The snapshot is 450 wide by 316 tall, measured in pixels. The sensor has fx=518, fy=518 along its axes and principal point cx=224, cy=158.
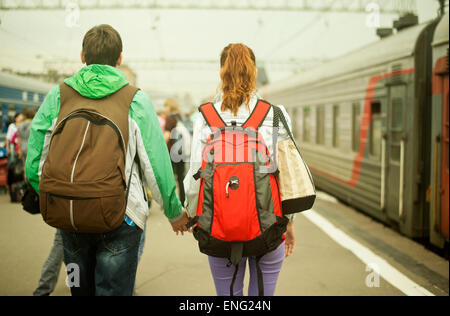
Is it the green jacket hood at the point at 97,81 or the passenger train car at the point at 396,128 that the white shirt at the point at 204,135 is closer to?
the green jacket hood at the point at 97,81

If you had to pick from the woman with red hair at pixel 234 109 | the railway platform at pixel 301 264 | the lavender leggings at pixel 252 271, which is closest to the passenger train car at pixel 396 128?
the railway platform at pixel 301 264

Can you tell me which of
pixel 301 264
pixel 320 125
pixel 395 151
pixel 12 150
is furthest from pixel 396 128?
pixel 12 150

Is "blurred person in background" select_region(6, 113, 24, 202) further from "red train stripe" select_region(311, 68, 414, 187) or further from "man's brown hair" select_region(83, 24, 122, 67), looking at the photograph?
"man's brown hair" select_region(83, 24, 122, 67)

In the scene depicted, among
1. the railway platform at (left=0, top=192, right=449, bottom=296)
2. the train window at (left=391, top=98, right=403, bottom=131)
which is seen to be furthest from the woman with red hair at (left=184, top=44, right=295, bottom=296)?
the train window at (left=391, top=98, right=403, bottom=131)

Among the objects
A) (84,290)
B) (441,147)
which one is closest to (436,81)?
(441,147)

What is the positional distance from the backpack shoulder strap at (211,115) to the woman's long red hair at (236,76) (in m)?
0.06

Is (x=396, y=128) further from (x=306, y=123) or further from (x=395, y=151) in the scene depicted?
(x=306, y=123)

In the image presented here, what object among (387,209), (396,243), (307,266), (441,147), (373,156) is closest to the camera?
(307,266)

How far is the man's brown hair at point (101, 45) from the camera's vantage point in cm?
265

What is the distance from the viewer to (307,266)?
5.91 m

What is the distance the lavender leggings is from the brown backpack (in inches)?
25.9

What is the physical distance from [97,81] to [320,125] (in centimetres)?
992
